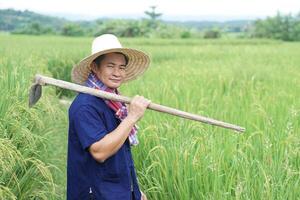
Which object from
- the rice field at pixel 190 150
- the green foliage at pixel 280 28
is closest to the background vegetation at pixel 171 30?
the green foliage at pixel 280 28

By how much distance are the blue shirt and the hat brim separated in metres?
0.17

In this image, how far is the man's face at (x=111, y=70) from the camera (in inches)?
94.9

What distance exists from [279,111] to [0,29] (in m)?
61.8

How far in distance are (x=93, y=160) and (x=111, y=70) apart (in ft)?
1.39

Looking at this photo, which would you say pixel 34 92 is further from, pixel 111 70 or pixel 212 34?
pixel 212 34

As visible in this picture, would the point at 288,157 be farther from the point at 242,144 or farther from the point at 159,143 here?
the point at 159,143

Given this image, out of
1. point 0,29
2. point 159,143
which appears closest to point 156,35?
point 0,29

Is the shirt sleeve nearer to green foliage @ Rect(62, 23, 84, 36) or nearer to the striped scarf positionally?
the striped scarf

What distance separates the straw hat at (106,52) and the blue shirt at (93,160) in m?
0.19

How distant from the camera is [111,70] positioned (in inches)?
95.3

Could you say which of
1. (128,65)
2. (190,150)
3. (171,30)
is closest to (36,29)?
(171,30)

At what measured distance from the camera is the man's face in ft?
7.91

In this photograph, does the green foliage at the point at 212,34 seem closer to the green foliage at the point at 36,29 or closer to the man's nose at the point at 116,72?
the green foliage at the point at 36,29

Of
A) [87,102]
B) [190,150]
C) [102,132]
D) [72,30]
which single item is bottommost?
[72,30]
